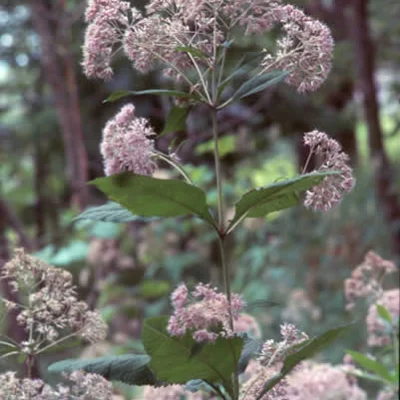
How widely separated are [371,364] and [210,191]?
1.78 m

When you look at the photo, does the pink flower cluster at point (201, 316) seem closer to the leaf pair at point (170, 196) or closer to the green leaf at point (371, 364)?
the leaf pair at point (170, 196)

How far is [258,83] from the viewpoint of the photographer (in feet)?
2.69

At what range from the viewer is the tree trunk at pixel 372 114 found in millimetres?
3660

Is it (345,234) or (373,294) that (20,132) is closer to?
(345,234)

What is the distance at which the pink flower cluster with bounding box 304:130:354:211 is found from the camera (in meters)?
0.76

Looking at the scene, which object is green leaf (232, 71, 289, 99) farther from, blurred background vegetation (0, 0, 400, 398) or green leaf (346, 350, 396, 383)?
blurred background vegetation (0, 0, 400, 398)

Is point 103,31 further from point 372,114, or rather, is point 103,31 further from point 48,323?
point 372,114

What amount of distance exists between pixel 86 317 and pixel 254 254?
2521mm

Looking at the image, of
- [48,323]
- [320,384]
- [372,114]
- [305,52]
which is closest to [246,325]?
[320,384]

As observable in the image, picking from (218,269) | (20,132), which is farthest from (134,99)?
(218,269)

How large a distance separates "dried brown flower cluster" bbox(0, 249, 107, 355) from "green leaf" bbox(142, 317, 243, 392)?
153mm

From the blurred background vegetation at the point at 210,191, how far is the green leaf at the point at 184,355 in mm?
1441

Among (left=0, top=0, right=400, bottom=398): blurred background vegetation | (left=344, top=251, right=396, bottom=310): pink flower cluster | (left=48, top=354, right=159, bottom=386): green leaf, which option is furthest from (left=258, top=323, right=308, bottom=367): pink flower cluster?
(left=0, top=0, right=400, bottom=398): blurred background vegetation

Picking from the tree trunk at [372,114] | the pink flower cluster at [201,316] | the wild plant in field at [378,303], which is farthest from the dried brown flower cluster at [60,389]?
the tree trunk at [372,114]
